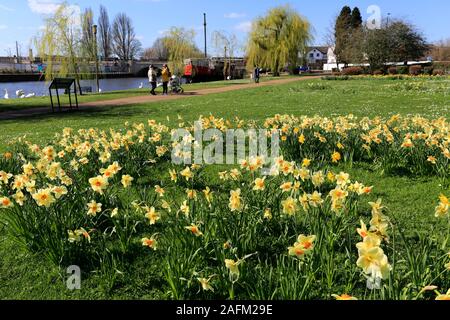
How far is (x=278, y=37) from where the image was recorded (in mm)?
45219

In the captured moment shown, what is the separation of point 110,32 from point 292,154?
89.1 metres

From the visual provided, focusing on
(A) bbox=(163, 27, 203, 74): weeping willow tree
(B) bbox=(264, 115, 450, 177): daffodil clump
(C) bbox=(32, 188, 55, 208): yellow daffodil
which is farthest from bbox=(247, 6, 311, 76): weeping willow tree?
(C) bbox=(32, 188, 55, 208): yellow daffodil

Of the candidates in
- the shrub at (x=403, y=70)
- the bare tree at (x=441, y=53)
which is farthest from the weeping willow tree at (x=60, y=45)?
the bare tree at (x=441, y=53)

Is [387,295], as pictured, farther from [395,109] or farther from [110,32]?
[110,32]

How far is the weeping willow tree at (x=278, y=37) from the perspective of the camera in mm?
44812

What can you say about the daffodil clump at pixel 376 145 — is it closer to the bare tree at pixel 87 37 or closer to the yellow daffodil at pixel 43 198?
the yellow daffodil at pixel 43 198

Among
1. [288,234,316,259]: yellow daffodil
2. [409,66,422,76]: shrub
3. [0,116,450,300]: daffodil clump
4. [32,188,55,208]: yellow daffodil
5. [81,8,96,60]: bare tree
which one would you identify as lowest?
[0,116,450,300]: daffodil clump

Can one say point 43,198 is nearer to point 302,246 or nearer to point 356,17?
point 302,246

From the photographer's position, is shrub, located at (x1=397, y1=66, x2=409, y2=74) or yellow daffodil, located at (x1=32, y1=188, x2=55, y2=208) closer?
yellow daffodil, located at (x1=32, y1=188, x2=55, y2=208)

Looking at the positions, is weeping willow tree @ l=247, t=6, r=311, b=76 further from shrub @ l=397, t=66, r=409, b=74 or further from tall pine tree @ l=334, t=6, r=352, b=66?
tall pine tree @ l=334, t=6, r=352, b=66

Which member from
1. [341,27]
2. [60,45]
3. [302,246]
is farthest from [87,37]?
[341,27]

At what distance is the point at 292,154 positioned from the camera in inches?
219

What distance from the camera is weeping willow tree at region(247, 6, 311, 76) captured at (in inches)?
1764

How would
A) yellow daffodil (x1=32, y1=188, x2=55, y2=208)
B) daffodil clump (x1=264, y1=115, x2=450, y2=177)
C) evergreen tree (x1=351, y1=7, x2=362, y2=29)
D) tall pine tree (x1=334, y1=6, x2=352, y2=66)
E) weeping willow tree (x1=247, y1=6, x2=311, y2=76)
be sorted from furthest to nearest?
evergreen tree (x1=351, y1=7, x2=362, y2=29) < tall pine tree (x1=334, y1=6, x2=352, y2=66) < weeping willow tree (x1=247, y1=6, x2=311, y2=76) < daffodil clump (x1=264, y1=115, x2=450, y2=177) < yellow daffodil (x1=32, y1=188, x2=55, y2=208)
